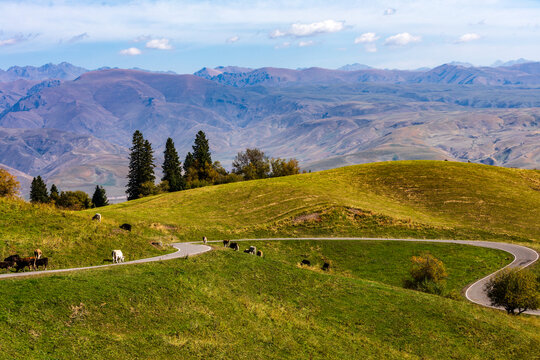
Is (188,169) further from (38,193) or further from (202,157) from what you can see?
(38,193)

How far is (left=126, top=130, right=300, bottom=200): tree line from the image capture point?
12738 centimetres

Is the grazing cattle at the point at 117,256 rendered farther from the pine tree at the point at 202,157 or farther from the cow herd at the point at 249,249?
the pine tree at the point at 202,157

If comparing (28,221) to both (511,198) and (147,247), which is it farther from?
(511,198)

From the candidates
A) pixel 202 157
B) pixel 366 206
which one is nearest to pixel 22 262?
pixel 366 206

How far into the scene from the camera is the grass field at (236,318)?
21922 millimetres

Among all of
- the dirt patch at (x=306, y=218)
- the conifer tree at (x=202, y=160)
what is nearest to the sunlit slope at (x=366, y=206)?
the dirt patch at (x=306, y=218)

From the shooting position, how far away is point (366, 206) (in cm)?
7819

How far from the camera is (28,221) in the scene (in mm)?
38125

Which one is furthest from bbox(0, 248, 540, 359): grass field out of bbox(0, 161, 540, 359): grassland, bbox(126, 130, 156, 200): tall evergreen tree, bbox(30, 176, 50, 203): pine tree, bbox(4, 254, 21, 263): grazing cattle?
bbox(30, 176, 50, 203): pine tree

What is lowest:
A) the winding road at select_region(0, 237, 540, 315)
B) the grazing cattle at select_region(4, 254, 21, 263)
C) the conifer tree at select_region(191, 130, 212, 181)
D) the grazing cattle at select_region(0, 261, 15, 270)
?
the winding road at select_region(0, 237, 540, 315)

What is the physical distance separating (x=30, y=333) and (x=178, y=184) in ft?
353

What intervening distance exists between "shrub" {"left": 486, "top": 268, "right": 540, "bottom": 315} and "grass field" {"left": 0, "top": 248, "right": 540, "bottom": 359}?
2954 millimetres

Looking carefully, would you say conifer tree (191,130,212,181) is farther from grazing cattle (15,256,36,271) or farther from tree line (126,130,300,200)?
grazing cattle (15,256,36,271)

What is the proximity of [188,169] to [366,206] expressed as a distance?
80.1 meters
